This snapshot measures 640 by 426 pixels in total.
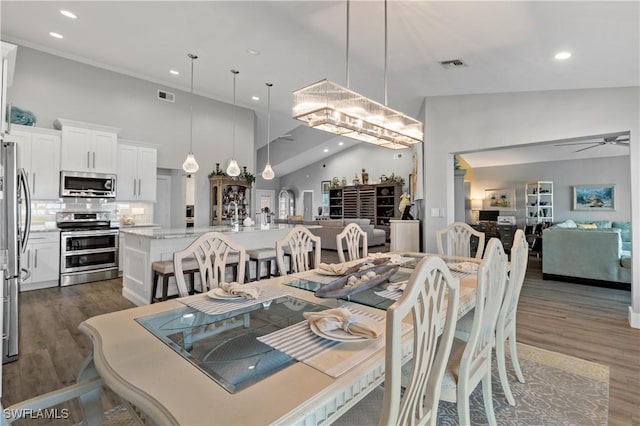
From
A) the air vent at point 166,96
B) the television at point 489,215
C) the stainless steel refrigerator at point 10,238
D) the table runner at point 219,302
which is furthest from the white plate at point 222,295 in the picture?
the television at point 489,215

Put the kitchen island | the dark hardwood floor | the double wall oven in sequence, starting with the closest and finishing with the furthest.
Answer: the dark hardwood floor < the kitchen island < the double wall oven

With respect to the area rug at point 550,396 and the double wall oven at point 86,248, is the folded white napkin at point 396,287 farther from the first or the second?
the double wall oven at point 86,248

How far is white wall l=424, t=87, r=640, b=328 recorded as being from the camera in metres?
3.37

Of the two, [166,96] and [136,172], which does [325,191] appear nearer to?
[166,96]

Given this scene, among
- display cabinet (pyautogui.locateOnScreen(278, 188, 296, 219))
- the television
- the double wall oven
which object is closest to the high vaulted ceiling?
the double wall oven

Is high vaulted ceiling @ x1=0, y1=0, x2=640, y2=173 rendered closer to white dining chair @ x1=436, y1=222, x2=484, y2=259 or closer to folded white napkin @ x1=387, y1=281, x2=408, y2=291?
white dining chair @ x1=436, y1=222, x2=484, y2=259

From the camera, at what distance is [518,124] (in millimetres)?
4113

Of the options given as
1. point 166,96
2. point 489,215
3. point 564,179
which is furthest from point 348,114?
point 564,179

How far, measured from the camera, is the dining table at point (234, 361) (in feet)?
2.62

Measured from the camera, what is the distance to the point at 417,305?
93 cm

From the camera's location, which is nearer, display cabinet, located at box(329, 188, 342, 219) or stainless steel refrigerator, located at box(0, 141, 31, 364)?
stainless steel refrigerator, located at box(0, 141, 31, 364)

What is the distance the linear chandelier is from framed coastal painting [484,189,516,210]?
757 centimetres

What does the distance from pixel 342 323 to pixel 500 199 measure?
9729 mm

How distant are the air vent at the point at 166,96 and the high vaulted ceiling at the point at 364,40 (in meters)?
0.83
